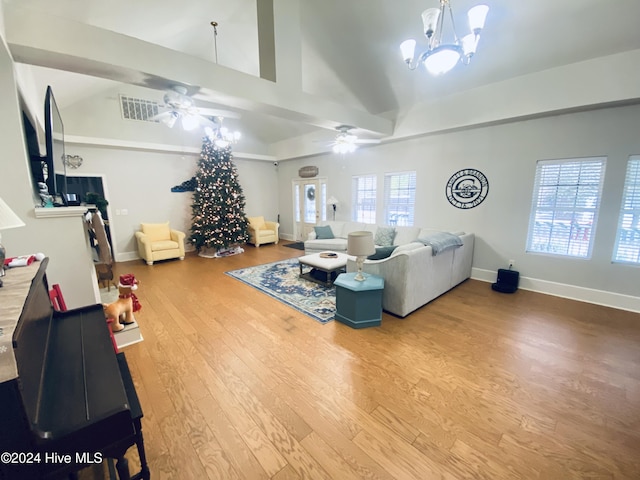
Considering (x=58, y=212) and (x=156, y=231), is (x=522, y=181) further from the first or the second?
(x=156, y=231)

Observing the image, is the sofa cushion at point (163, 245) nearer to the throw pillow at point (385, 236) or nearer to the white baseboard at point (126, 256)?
the white baseboard at point (126, 256)

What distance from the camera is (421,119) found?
4.84 meters

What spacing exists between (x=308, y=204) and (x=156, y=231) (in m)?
4.06

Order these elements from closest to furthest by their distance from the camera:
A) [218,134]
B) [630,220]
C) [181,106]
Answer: [181,106] < [630,220] < [218,134]

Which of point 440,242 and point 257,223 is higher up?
point 440,242

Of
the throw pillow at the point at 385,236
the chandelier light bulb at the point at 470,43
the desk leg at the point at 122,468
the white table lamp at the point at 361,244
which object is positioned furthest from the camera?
the throw pillow at the point at 385,236

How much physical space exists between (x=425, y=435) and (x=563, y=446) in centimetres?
83

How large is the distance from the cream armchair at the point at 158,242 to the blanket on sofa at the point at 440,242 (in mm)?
5285

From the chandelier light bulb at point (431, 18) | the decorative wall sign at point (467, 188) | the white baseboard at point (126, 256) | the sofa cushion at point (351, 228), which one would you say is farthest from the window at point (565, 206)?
the white baseboard at point (126, 256)

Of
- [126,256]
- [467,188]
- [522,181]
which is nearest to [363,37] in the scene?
[467,188]

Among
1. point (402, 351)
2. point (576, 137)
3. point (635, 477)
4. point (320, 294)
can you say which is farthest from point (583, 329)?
point (320, 294)

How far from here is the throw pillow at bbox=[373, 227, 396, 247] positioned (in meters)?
5.36

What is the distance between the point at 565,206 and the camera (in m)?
3.88

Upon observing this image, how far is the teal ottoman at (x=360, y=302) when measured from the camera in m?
2.96
